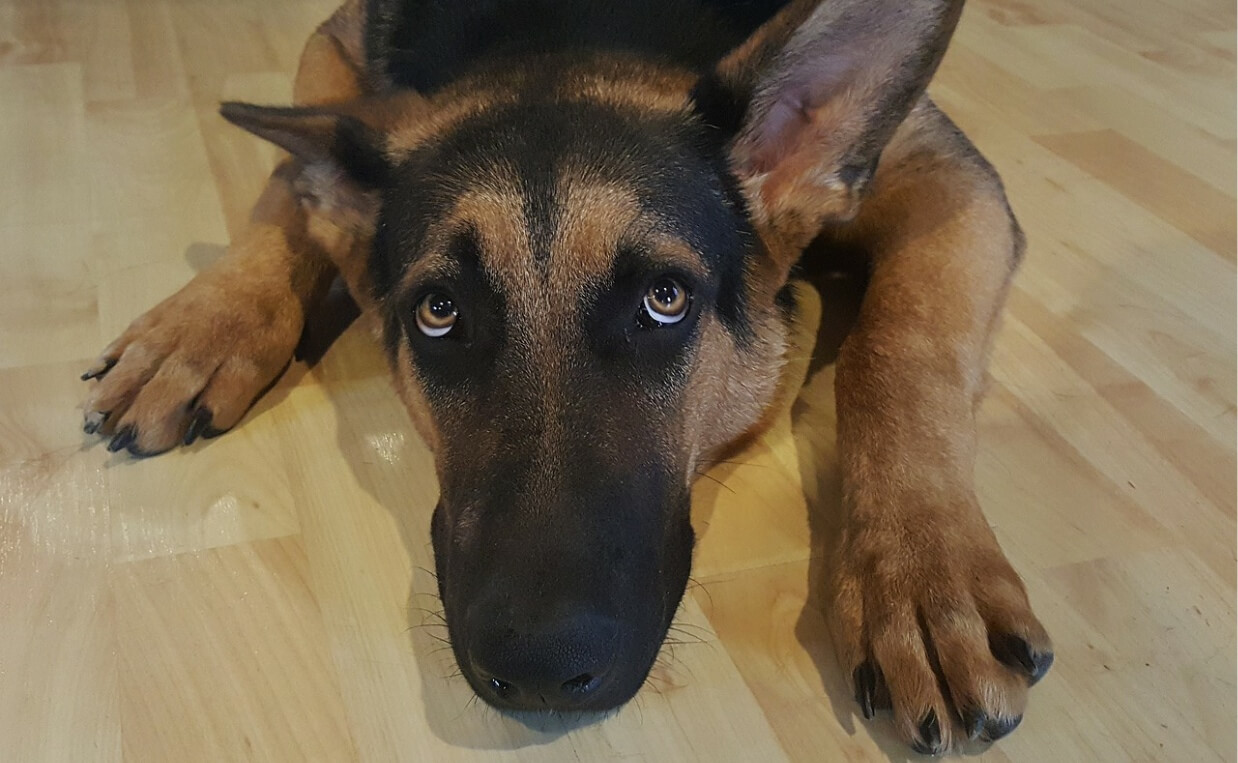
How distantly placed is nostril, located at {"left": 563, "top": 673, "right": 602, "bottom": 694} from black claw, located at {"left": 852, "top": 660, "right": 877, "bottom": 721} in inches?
17.5

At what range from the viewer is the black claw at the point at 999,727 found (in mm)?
1400

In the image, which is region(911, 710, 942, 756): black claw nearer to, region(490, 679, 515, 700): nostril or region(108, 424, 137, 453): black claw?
region(490, 679, 515, 700): nostril

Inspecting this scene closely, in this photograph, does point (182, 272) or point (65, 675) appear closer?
point (65, 675)

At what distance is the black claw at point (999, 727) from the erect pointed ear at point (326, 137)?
1.38 m

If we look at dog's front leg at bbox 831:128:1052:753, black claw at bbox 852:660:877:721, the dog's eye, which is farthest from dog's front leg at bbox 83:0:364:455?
black claw at bbox 852:660:877:721

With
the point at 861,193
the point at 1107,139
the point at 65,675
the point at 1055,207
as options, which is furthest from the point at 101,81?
the point at 1107,139

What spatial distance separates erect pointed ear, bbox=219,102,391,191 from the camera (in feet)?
5.71

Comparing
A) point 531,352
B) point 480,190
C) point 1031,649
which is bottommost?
point 1031,649

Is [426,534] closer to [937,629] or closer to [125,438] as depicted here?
[125,438]

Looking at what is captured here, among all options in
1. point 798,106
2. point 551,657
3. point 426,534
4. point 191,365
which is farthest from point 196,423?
point 798,106

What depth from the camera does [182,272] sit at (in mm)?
2498

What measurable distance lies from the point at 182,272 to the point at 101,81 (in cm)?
168

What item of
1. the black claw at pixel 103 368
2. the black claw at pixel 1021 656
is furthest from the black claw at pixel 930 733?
the black claw at pixel 103 368

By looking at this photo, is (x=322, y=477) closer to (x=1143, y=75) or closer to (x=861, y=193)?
(x=861, y=193)
